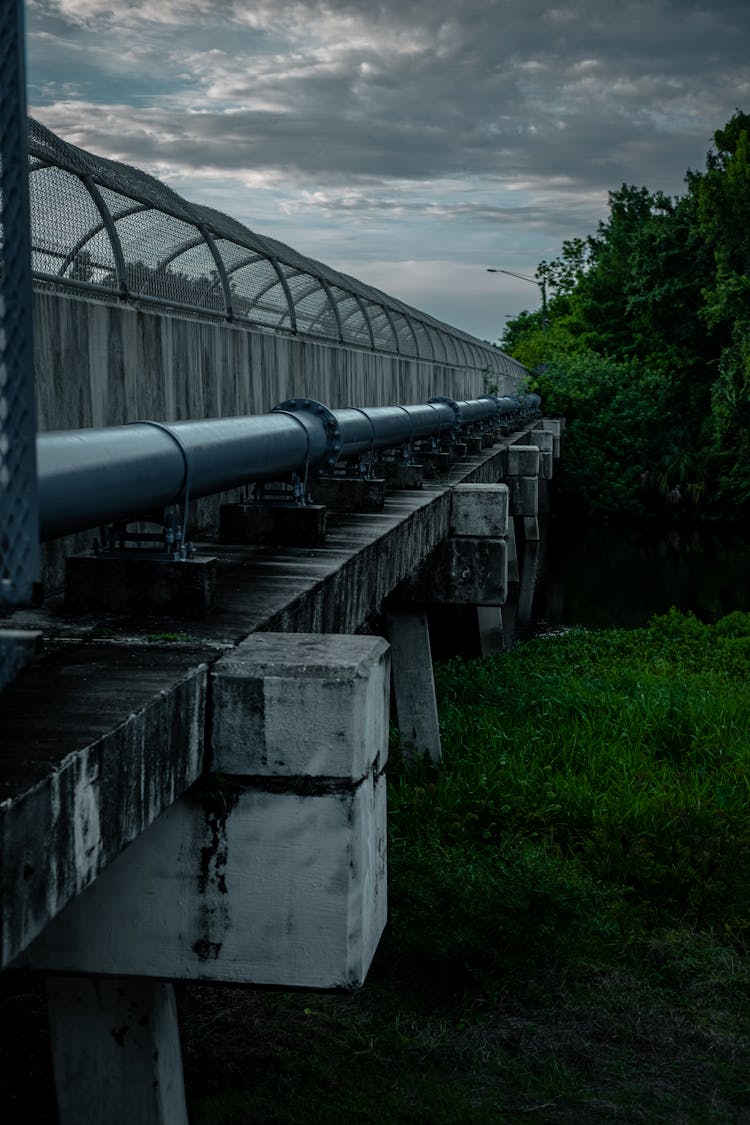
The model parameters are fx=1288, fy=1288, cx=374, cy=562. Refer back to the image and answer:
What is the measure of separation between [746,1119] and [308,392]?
327 inches

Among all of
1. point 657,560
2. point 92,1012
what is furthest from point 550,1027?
point 657,560

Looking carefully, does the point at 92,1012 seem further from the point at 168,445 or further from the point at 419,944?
the point at 419,944

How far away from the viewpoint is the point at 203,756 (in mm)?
3592

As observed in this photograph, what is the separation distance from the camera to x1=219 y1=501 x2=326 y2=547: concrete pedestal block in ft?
21.1

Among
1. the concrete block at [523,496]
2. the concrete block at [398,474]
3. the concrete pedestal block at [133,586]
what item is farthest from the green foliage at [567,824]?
the concrete block at [523,496]

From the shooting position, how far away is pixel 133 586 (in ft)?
14.5

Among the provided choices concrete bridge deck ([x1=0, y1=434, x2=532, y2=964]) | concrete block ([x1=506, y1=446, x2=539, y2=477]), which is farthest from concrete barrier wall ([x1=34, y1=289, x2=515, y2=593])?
concrete block ([x1=506, y1=446, x2=539, y2=477])

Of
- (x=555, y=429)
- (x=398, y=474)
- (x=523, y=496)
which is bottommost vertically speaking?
(x=523, y=496)

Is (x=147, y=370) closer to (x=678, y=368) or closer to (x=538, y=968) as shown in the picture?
(x=538, y=968)

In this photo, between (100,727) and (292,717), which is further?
(292,717)

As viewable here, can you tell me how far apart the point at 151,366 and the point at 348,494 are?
155 centimetres

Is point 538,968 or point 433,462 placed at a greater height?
point 433,462

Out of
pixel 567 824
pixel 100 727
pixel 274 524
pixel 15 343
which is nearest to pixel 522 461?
pixel 567 824

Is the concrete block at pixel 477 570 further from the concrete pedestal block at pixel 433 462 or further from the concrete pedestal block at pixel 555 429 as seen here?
the concrete pedestal block at pixel 555 429
